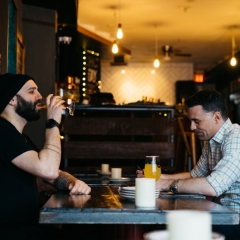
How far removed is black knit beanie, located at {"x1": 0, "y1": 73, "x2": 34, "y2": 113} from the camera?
2475mm

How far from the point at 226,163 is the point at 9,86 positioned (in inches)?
47.3

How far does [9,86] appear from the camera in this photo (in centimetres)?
250

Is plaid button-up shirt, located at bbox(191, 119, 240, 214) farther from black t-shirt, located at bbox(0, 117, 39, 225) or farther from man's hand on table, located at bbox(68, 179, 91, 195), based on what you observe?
black t-shirt, located at bbox(0, 117, 39, 225)

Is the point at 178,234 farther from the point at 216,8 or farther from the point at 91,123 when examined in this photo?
the point at 216,8

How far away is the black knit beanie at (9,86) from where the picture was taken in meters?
2.47

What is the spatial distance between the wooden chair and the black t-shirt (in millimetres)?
2805

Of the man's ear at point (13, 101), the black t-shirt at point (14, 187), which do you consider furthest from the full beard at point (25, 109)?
the black t-shirt at point (14, 187)

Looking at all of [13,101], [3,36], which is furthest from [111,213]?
[3,36]

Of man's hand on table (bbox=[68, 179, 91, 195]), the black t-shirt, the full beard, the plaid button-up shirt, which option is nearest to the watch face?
the full beard

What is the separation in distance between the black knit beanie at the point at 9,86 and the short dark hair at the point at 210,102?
1022 millimetres

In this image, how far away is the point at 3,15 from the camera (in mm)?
4027

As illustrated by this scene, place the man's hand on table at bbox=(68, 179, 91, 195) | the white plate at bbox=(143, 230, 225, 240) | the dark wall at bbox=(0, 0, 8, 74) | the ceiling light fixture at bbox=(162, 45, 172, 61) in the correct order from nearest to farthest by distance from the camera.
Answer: the white plate at bbox=(143, 230, 225, 240) < the man's hand on table at bbox=(68, 179, 91, 195) < the dark wall at bbox=(0, 0, 8, 74) < the ceiling light fixture at bbox=(162, 45, 172, 61)

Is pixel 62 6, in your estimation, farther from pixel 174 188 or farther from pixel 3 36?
pixel 174 188

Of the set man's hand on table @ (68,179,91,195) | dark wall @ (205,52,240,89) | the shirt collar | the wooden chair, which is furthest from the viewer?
dark wall @ (205,52,240,89)
